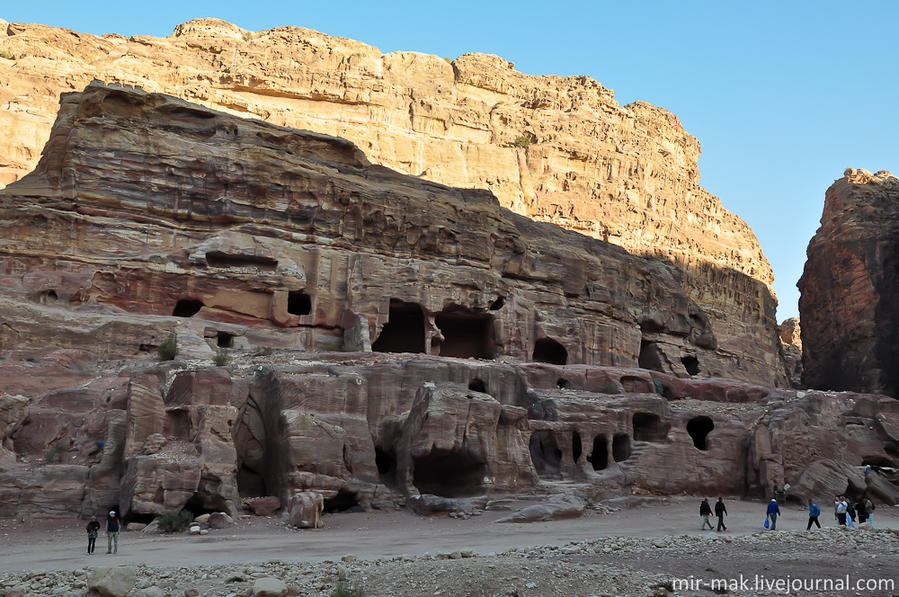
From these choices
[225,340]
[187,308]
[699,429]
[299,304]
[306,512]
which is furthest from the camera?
[299,304]

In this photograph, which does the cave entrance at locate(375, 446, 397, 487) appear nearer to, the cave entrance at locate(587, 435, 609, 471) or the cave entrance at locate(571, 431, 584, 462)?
the cave entrance at locate(571, 431, 584, 462)

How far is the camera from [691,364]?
61.6 m

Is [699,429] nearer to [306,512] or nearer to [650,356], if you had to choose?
[306,512]

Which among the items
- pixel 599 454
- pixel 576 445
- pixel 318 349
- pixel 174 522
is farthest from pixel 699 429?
pixel 174 522

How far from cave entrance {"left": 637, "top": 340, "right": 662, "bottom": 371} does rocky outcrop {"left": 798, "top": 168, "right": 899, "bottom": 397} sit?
1421 cm

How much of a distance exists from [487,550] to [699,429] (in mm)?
18885

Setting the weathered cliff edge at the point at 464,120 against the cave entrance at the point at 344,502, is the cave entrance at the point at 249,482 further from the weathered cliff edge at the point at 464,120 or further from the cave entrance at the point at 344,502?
the weathered cliff edge at the point at 464,120

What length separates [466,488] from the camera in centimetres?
2662

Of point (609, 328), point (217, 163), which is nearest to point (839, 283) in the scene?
point (609, 328)

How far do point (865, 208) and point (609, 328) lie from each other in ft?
85.7

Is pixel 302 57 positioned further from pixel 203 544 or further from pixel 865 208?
pixel 203 544

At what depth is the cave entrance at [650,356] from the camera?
188 ft

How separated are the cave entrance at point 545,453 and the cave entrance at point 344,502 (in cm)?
670

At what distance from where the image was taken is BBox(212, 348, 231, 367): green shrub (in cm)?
3048
